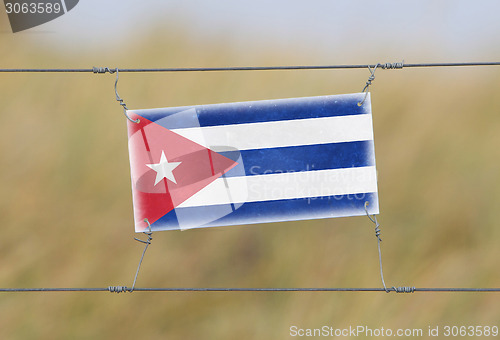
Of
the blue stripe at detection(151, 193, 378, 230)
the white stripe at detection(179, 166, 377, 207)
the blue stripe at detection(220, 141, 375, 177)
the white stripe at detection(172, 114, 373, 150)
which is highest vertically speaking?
the white stripe at detection(172, 114, 373, 150)

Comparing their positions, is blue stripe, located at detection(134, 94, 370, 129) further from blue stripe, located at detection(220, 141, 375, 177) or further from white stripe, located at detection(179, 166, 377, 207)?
white stripe, located at detection(179, 166, 377, 207)

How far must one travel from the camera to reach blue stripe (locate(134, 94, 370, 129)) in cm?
284

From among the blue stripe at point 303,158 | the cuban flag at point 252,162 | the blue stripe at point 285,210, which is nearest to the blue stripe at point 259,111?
the cuban flag at point 252,162

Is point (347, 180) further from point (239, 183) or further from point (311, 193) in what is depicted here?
point (239, 183)

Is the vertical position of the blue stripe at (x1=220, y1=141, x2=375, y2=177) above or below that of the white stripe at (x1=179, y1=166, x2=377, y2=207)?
above

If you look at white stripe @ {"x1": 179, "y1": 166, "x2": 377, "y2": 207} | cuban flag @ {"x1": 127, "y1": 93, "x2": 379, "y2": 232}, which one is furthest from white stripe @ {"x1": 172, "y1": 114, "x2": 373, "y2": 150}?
white stripe @ {"x1": 179, "y1": 166, "x2": 377, "y2": 207}

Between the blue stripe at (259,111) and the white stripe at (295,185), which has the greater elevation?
the blue stripe at (259,111)

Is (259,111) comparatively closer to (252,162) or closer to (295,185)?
(252,162)

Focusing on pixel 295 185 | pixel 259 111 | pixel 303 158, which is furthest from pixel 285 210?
pixel 259 111

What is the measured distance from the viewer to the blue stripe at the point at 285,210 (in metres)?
2.83

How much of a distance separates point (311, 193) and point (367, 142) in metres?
0.41

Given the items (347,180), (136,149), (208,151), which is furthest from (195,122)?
(347,180)

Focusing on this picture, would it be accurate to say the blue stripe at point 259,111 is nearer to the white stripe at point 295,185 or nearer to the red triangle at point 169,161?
the red triangle at point 169,161

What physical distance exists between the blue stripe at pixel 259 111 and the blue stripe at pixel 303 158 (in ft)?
0.56
